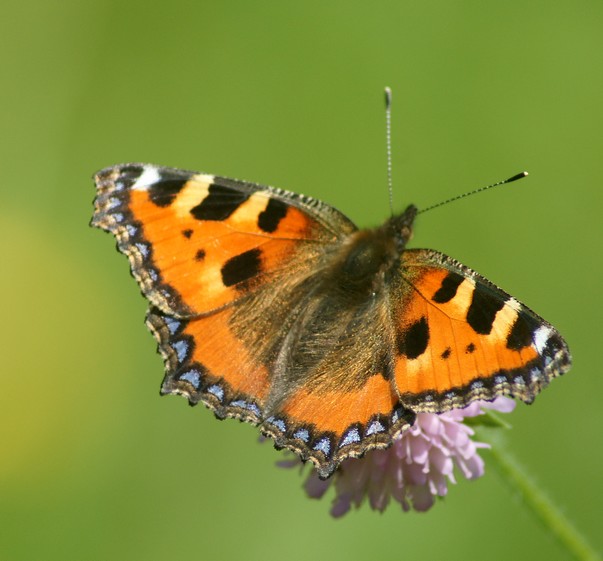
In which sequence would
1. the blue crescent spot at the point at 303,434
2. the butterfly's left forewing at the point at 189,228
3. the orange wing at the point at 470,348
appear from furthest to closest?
the butterfly's left forewing at the point at 189,228, the blue crescent spot at the point at 303,434, the orange wing at the point at 470,348

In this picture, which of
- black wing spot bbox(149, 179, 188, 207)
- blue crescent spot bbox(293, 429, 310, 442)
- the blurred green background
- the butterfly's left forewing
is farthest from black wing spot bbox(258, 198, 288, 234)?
the blurred green background

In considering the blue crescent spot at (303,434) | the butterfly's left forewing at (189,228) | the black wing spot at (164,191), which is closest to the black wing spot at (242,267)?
the butterfly's left forewing at (189,228)

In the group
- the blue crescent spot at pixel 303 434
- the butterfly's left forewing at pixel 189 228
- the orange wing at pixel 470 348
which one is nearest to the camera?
the orange wing at pixel 470 348

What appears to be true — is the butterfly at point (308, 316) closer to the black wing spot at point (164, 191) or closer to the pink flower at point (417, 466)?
the black wing spot at point (164, 191)

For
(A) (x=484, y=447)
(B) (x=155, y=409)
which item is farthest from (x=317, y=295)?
(B) (x=155, y=409)

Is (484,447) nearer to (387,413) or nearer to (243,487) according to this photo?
(387,413)

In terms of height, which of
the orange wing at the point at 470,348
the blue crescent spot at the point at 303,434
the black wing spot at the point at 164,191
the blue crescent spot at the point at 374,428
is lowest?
the blue crescent spot at the point at 303,434
